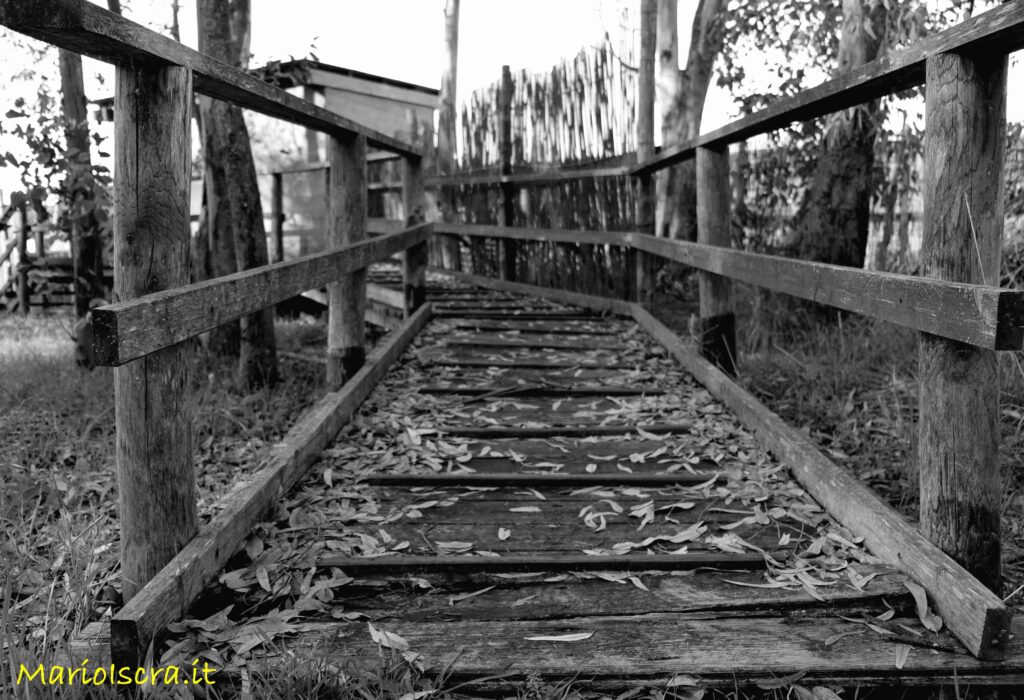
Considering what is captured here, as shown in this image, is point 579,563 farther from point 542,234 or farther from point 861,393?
point 542,234

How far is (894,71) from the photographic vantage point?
265cm

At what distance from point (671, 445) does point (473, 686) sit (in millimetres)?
2070

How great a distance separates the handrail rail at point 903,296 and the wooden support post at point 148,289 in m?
1.92

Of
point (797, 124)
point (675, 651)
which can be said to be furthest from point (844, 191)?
point (675, 651)

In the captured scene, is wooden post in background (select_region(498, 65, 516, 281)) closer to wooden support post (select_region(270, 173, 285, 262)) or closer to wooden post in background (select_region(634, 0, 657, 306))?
wooden post in background (select_region(634, 0, 657, 306))

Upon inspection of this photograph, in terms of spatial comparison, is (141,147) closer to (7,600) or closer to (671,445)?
(7,600)

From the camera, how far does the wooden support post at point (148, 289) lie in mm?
2281

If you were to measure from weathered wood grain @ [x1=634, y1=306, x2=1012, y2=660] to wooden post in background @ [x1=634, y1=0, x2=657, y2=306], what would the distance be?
9.92ft

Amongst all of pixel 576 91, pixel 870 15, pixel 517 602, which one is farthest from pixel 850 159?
pixel 517 602

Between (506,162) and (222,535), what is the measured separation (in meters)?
8.41

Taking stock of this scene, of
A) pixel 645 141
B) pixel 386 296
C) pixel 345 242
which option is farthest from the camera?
pixel 386 296

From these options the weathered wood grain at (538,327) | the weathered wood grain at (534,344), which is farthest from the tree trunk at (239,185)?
the weathered wood grain at (538,327)

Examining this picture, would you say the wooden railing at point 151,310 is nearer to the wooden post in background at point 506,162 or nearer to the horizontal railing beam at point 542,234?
the horizontal railing beam at point 542,234

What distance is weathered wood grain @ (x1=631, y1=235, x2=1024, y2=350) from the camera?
2029 mm
